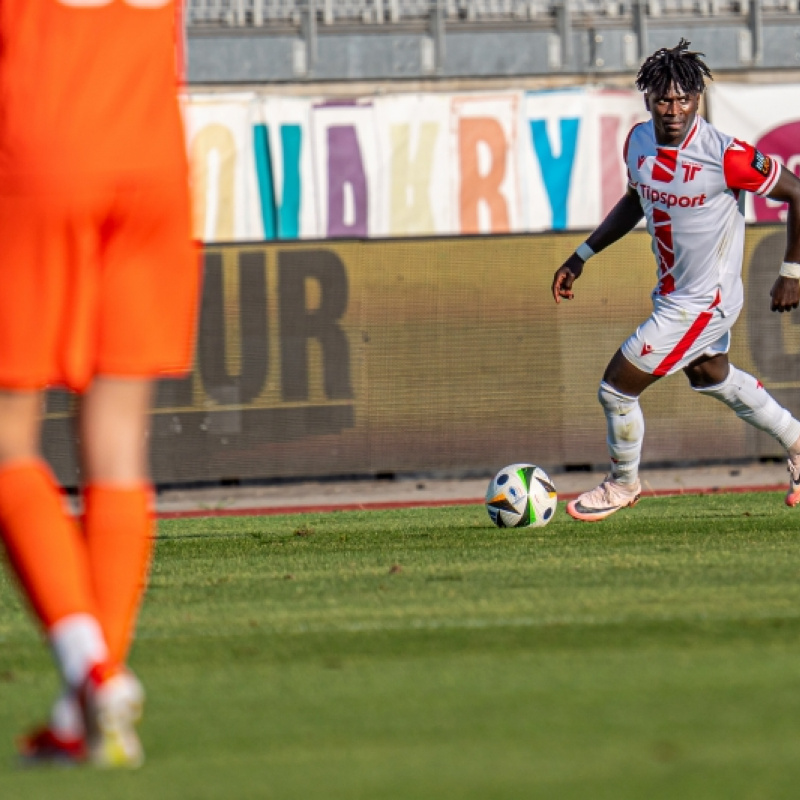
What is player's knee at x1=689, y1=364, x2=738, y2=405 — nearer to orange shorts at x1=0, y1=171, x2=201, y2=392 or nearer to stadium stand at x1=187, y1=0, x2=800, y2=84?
orange shorts at x1=0, y1=171, x2=201, y2=392

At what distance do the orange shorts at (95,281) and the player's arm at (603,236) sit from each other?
18.1 feet

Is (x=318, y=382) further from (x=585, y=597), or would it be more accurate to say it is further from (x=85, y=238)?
(x=85, y=238)

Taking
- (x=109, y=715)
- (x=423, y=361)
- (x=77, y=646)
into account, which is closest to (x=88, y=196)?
(x=77, y=646)

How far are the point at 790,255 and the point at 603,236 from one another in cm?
107

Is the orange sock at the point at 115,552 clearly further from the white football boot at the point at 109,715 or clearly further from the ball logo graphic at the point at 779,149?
the ball logo graphic at the point at 779,149

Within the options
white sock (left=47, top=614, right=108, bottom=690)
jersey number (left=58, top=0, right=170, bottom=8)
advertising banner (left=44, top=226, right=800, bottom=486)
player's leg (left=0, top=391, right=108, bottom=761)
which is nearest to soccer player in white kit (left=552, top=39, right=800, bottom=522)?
advertising banner (left=44, top=226, right=800, bottom=486)

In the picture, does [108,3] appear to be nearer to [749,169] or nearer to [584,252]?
[749,169]

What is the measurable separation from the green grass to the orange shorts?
868 millimetres

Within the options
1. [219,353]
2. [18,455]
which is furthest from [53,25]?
[219,353]

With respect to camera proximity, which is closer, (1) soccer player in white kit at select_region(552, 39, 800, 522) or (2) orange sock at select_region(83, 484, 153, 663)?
(2) orange sock at select_region(83, 484, 153, 663)

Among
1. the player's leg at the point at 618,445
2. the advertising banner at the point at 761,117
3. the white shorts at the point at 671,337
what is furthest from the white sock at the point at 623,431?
the advertising banner at the point at 761,117

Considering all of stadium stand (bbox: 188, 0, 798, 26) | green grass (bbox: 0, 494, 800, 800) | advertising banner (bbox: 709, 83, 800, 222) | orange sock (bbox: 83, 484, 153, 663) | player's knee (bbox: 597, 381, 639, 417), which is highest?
stadium stand (bbox: 188, 0, 798, 26)

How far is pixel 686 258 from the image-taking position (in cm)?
905

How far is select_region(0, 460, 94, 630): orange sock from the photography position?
3658mm
